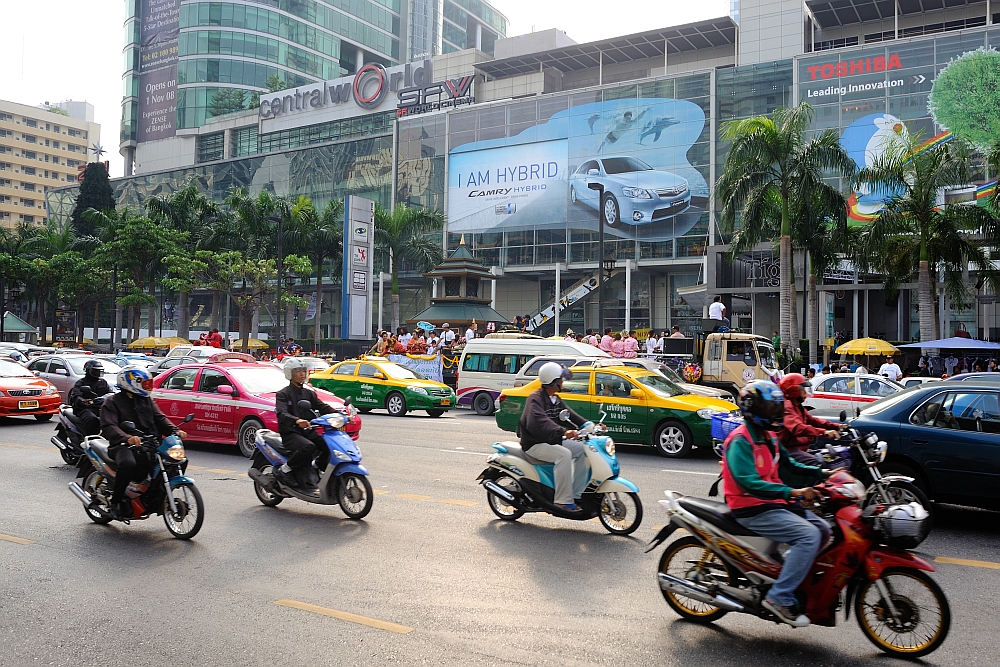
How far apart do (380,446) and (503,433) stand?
309 centimetres

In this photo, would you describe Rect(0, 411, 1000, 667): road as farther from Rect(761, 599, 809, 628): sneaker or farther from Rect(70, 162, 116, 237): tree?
Rect(70, 162, 116, 237): tree

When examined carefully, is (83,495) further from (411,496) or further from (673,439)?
(673,439)

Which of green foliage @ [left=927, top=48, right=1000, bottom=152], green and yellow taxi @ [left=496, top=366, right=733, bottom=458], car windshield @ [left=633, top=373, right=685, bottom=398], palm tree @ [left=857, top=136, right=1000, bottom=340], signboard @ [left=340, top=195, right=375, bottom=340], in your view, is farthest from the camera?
green foliage @ [left=927, top=48, right=1000, bottom=152]

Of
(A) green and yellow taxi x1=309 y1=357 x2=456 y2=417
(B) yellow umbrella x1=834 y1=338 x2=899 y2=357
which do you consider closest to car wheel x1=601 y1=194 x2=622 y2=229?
→ (B) yellow umbrella x1=834 y1=338 x2=899 y2=357

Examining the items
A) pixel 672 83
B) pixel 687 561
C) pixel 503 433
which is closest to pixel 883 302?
pixel 672 83

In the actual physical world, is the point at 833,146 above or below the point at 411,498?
above

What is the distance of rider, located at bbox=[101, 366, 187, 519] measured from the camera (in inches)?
300

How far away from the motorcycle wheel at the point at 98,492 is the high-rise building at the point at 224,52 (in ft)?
288

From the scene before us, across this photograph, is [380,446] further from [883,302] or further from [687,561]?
[883,302]

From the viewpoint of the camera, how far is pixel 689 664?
470cm

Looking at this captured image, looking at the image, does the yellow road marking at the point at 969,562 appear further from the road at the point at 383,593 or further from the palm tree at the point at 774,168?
the palm tree at the point at 774,168

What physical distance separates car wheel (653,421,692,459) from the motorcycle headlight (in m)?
40.0

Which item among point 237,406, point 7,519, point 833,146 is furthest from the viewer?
point 833,146

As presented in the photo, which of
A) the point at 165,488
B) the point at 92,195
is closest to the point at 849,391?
the point at 165,488
